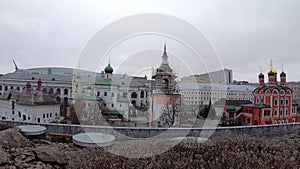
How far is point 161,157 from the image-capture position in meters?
3.85

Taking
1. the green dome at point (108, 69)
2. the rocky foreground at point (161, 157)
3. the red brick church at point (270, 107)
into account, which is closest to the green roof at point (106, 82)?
the green dome at point (108, 69)

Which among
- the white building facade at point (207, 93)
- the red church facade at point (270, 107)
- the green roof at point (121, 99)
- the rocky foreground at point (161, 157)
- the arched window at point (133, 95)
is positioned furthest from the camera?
the arched window at point (133, 95)

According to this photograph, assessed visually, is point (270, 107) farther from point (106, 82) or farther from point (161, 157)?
point (161, 157)

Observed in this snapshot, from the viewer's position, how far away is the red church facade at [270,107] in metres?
22.5

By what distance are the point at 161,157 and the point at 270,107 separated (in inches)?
886

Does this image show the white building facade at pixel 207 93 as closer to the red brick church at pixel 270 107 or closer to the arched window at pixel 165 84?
the red brick church at pixel 270 107

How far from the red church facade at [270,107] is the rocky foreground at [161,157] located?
19491 millimetres

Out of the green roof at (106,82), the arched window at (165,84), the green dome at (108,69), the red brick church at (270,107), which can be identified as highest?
the green dome at (108,69)

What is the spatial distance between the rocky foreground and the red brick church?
19.5 metres

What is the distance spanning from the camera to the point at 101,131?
23.5ft

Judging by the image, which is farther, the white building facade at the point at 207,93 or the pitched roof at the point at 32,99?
the white building facade at the point at 207,93

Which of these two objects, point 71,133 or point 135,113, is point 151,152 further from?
point 135,113

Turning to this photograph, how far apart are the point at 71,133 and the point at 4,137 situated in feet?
6.72

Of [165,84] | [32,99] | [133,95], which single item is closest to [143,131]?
[165,84]
